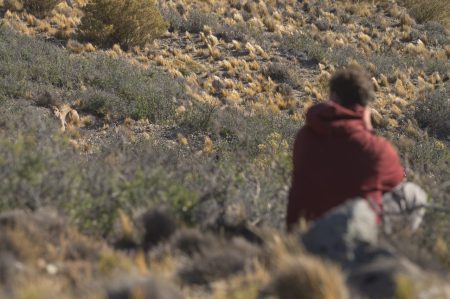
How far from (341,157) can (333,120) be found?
0.94 feet

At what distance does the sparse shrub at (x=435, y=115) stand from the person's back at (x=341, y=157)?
491 inches

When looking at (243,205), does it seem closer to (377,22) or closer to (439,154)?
(439,154)

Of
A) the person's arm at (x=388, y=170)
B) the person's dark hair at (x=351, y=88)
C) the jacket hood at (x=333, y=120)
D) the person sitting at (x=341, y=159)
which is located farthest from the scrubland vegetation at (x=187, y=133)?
the person's dark hair at (x=351, y=88)

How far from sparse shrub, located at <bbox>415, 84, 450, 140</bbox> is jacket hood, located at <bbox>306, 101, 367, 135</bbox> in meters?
12.6

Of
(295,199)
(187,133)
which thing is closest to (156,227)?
(295,199)

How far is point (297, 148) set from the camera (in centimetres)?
521

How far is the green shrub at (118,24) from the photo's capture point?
733 inches

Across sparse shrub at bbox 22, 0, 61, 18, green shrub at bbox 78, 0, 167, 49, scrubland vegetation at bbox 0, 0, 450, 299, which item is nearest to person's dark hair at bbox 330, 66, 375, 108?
scrubland vegetation at bbox 0, 0, 450, 299

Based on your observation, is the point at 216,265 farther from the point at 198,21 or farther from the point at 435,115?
the point at 198,21

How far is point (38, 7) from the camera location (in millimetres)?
19922

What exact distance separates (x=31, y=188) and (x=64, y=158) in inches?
28.0

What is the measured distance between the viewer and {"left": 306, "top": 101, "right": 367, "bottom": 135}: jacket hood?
4895mm

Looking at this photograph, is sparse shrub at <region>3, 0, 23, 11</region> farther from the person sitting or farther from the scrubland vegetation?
the person sitting

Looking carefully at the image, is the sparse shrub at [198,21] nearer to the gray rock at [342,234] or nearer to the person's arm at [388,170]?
the person's arm at [388,170]
